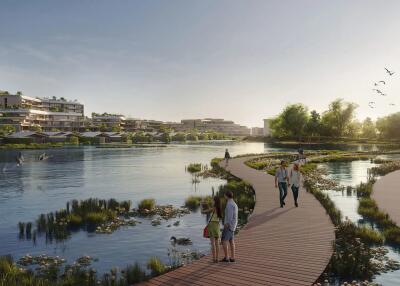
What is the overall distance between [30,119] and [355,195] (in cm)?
17367

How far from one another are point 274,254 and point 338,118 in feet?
480

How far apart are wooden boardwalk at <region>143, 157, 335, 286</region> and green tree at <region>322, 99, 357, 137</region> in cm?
13673

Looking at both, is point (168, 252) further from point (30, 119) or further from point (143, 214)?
point (30, 119)

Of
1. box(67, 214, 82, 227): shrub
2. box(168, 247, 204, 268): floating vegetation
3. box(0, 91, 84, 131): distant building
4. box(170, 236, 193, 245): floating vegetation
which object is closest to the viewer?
box(168, 247, 204, 268): floating vegetation

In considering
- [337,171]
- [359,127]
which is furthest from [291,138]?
[337,171]

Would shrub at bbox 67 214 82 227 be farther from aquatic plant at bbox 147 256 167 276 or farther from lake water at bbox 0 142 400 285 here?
aquatic plant at bbox 147 256 167 276

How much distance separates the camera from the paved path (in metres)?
23.6

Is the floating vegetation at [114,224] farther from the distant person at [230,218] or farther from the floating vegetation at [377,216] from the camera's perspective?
the floating vegetation at [377,216]

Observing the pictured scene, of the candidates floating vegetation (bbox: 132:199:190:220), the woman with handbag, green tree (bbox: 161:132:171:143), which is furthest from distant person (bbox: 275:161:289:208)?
green tree (bbox: 161:132:171:143)

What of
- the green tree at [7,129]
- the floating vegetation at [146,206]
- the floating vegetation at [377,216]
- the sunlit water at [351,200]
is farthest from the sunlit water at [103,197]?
the green tree at [7,129]

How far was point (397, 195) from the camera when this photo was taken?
1143 inches

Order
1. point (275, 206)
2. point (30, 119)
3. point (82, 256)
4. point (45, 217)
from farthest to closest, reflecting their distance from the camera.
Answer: point (30, 119)
point (45, 217)
point (275, 206)
point (82, 256)

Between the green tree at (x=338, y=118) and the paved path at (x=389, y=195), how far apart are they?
116754 millimetres

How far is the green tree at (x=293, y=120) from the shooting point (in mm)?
153375
